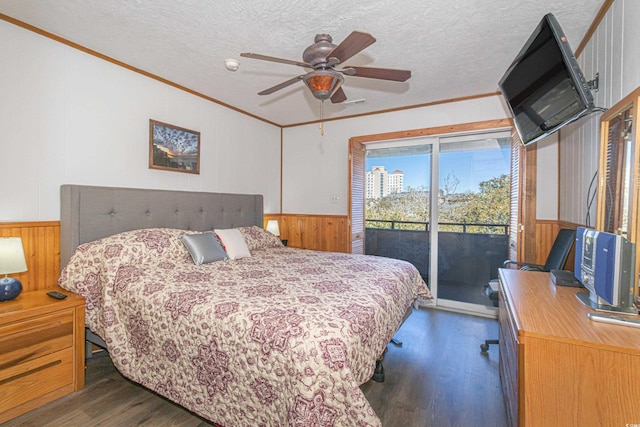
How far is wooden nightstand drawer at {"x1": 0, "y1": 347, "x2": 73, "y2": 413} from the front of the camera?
5.64ft

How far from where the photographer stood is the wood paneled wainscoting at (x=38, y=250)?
2159 mm

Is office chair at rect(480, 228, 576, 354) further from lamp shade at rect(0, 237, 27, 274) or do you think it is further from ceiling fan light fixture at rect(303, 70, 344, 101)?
lamp shade at rect(0, 237, 27, 274)

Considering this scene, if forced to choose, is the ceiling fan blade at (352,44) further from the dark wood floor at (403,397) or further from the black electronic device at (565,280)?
the dark wood floor at (403,397)

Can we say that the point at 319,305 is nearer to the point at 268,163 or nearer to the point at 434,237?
the point at 434,237

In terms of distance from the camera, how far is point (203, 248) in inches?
103

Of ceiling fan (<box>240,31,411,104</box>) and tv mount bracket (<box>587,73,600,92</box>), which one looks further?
tv mount bracket (<box>587,73,600,92</box>)

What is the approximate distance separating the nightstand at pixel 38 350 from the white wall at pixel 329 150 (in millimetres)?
3135

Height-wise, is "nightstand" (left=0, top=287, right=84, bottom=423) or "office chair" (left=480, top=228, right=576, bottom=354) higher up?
"office chair" (left=480, top=228, right=576, bottom=354)

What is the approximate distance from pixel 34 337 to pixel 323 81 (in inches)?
95.8

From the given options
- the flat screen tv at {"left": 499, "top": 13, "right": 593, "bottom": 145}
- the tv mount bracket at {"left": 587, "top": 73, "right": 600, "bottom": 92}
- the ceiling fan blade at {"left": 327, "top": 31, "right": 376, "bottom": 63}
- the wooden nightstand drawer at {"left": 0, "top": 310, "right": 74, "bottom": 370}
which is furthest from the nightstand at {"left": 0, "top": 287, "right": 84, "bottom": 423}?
the tv mount bracket at {"left": 587, "top": 73, "right": 600, "bottom": 92}

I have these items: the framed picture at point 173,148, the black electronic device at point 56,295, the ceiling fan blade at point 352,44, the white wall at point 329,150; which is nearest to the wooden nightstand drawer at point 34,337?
the black electronic device at point 56,295

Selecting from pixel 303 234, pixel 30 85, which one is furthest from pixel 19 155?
pixel 303 234

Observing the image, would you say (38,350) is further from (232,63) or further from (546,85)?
(546,85)

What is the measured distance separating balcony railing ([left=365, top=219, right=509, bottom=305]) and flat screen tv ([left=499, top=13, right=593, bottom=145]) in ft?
5.69
